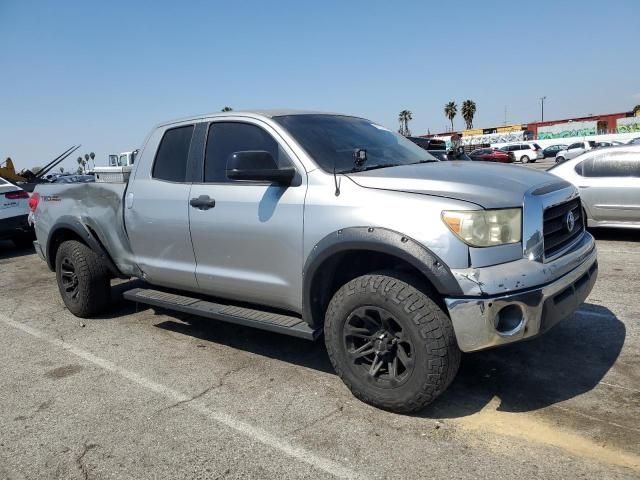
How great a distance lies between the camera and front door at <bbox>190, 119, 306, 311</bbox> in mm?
3654

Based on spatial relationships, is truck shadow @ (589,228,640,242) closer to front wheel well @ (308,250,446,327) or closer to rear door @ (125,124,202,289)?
front wheel well @ (308,250,446,327)

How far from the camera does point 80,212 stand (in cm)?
539

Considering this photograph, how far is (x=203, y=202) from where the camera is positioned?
4.16 meters

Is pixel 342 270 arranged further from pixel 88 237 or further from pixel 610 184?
pixel 610 184

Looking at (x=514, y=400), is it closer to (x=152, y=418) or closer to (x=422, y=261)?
(x=422, y=261)

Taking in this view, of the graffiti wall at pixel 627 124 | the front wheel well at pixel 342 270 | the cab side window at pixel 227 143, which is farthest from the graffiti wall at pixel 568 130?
the front wheel well at pixel 342 270

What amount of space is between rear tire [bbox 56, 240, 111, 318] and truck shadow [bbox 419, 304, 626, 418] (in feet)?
11.7

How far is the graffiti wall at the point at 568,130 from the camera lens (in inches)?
2506

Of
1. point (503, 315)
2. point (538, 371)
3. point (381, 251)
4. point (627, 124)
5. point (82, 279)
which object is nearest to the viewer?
point (503, 315)

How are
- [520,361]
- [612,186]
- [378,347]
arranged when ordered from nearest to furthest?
[378,347]
[520,361]
[612,186]

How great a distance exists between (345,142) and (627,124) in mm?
67835

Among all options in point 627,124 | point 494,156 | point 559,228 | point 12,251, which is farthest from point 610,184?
point 627,124

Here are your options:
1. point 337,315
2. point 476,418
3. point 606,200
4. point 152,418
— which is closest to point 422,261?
point 337,315

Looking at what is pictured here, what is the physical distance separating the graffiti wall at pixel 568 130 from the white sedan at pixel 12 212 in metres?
64.8
